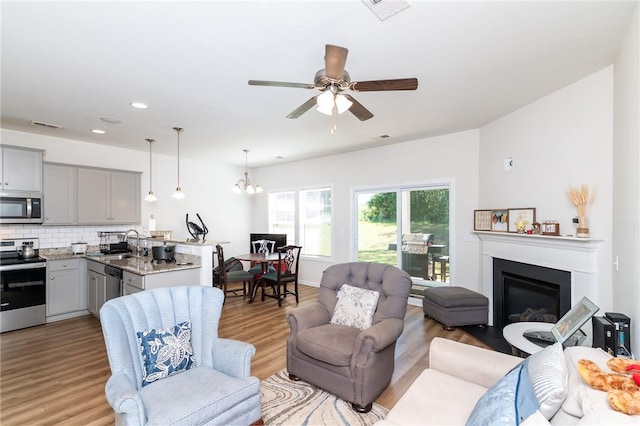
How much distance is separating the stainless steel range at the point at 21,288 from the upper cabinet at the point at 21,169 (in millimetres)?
886

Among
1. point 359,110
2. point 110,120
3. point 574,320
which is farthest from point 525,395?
point 110,120

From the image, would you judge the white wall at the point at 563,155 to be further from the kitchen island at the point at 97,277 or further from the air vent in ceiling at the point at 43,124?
the air vent in ceiling at the point at 43,124

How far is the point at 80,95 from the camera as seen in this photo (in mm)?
3119

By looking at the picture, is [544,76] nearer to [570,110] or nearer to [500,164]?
[570,110]

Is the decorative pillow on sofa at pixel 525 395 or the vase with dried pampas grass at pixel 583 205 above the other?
the vase with dried pampas grass at pixel 583 205

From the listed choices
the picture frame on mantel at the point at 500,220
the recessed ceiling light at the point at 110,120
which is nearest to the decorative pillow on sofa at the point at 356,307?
the picture frame on mantel at the point at 500,220

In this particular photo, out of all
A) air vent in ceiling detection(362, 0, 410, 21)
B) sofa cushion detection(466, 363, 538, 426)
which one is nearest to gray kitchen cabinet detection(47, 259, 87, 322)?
air vent in ceiling detection(362, 0, 410, 21)

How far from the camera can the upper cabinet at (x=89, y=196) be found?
177 inches

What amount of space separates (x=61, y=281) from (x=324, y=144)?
459 centimetres

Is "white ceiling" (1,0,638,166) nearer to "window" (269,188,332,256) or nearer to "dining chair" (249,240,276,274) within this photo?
"window" (269,188,332,256)

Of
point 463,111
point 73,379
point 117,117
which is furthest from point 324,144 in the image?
point 73,379

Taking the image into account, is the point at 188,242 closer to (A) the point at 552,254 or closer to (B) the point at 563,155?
(A) the point at 552,254

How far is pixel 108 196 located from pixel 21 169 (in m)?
1.11

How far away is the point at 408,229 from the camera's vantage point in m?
5.26
